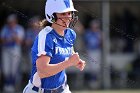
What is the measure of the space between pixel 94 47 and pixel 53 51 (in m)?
9.26

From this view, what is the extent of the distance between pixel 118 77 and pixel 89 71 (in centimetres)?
111

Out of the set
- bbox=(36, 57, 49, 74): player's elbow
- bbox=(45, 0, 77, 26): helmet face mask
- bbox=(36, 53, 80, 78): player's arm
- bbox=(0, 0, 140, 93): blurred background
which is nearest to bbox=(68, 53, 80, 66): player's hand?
bbox=(36, 53, 80, 78): player's arm

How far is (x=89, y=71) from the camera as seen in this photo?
15.3 m

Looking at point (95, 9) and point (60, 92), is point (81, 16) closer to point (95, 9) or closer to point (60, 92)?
point (95, 9)

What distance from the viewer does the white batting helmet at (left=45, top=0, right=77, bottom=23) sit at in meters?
5.62

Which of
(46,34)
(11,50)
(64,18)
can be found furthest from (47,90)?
(11,50)

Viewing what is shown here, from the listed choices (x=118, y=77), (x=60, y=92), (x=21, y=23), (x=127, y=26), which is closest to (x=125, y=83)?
(x=118, y=77)

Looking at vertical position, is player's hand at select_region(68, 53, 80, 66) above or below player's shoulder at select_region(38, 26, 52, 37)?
below

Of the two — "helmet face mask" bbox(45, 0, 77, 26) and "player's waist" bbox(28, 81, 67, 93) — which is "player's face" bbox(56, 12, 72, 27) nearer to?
"helmet face mask" bbox(45, 0, 77, 26)

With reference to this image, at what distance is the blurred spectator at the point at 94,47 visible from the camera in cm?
1459

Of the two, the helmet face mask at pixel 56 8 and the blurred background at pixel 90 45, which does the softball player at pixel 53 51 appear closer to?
the helmet face mask at pixel 56 8

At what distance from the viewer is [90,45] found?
14.8 meters

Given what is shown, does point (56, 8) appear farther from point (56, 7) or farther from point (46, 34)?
point (46, 34)

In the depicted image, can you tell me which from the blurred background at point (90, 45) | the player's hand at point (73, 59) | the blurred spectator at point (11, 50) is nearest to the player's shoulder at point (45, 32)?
the player's hand at point (73, 59)
